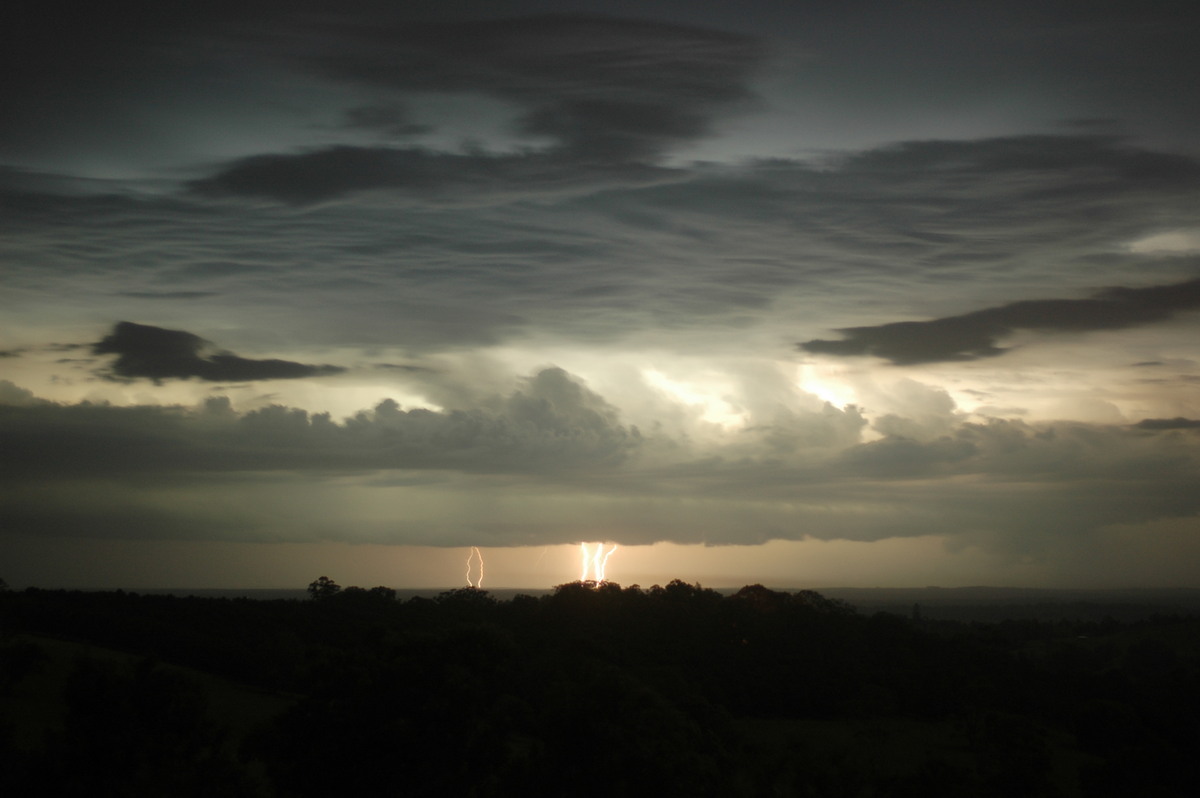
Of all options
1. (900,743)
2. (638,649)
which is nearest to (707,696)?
(638,649)

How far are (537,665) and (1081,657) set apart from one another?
88731 mm

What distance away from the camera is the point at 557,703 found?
103 ft

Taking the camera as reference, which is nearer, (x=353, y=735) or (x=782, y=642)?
(x=353, y=735)

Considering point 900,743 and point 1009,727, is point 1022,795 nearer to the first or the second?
point 1009,727

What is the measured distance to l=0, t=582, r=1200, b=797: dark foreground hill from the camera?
3000cm

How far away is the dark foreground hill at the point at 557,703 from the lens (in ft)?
98.4

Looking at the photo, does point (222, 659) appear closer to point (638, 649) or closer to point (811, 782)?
point (638, 649)

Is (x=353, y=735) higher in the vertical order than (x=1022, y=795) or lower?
higher

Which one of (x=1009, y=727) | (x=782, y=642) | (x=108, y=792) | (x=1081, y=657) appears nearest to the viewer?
(x=108, y=792)

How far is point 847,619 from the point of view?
92750mm

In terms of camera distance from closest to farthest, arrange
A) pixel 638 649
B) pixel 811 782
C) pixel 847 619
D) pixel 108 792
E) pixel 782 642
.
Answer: pixel 108 792
pixel 811 782
pixel 638 649
pixel 782 642
pixel 847 619

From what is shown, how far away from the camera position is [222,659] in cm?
7038

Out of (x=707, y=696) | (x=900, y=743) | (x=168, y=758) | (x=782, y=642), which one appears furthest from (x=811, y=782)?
(x=782, y=642)

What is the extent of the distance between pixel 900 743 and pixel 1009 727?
2191 centimetres
